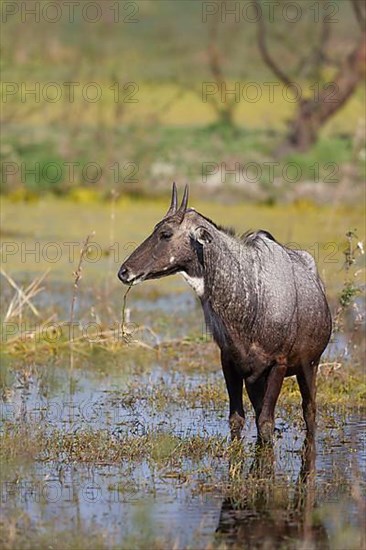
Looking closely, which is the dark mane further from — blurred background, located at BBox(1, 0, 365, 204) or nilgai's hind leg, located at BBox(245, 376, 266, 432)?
blurred background, located at BBox(1, 0, 365, 204)

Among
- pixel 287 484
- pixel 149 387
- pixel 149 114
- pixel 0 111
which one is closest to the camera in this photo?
pixel 287 484

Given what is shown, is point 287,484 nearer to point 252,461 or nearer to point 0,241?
point 252,461

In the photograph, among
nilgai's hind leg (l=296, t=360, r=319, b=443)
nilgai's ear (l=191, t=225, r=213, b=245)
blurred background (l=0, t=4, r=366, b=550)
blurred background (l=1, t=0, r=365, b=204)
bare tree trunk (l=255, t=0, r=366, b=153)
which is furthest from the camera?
bare tree trunk (l=255, t=0, r=366, b=153)

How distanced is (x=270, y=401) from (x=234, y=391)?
1.03 ft

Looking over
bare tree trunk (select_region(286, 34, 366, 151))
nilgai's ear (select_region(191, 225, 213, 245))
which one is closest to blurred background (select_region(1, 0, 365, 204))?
bare tree trunk (select_region(286, 34, 366, 151))

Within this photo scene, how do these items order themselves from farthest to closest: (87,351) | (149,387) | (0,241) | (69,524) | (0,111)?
1. (0,111)
2. (0,241)
3. (87,351)
4. (149,387)
5. (69,524)

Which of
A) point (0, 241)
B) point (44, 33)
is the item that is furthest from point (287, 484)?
point (44, 33)

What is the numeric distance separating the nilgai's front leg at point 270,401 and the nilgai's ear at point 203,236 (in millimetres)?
958

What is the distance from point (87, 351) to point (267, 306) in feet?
12.2

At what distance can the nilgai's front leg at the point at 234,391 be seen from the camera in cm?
944

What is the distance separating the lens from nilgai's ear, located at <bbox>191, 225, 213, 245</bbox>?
916 centimetres

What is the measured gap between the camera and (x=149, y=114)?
2511 cm

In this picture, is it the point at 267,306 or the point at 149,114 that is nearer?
the point at 267,306

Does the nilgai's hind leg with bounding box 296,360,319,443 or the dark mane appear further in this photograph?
the nilgai's hind leg with bounding box 296,360,319,443
